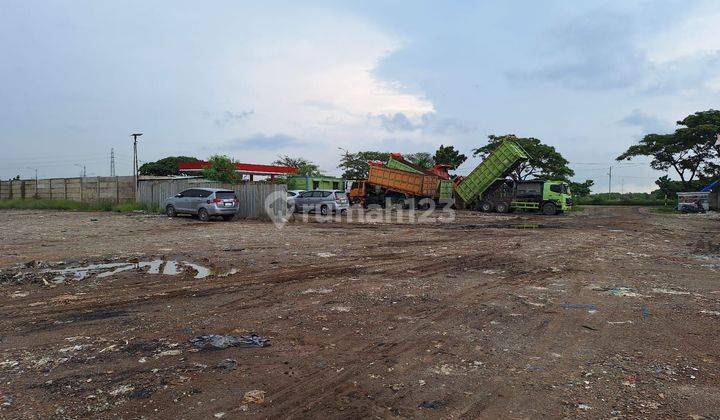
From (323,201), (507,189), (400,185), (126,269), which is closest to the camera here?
(126,269)

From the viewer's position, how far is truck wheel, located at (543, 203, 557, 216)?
26078 mm

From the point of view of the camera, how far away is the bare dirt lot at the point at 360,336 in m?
3.20

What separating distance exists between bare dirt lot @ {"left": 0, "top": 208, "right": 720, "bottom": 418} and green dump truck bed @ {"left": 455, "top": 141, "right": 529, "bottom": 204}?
58.5ft

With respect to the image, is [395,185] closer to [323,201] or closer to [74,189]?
[323,201]

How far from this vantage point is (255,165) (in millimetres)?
47875

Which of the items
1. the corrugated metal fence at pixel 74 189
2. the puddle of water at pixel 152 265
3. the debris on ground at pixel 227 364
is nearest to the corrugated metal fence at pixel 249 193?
the corrugated metal fence at pixel 74 189

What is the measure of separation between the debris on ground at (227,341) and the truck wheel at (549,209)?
2479 centimetres

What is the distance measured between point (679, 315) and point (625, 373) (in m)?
2.31

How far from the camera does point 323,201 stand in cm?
2392

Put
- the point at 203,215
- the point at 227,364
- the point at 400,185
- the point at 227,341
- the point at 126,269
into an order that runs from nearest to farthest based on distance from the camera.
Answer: the point at 227,364
the point at 227,341
the point at 126,269
the point at 203,215
the point at 400,185

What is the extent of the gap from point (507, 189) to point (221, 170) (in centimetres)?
2092

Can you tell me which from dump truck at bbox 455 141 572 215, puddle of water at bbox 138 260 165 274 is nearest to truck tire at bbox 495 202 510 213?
dump truck at bbox 455 141 572 215

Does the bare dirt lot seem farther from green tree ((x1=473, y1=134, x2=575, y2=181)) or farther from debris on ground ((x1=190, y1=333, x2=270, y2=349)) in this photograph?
green tree ((x1=473, y1=134, x2=575, y2=181))

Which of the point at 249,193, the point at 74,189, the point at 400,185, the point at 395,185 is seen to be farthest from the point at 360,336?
the point at 74,189
